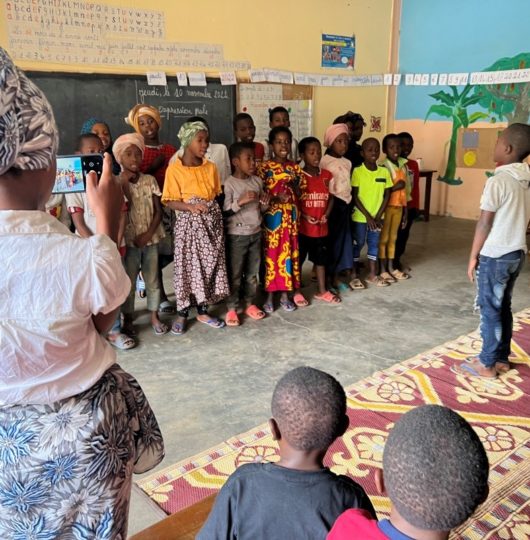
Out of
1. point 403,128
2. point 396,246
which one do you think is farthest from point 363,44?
point 396,246

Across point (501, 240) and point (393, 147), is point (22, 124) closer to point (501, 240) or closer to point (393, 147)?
point (501, 240)

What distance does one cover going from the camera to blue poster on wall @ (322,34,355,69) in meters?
6.35

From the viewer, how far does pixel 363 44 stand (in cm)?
684

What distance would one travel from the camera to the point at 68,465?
0.96 m

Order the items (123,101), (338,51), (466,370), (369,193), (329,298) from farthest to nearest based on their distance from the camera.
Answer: (338,51), (123,101), (369,193), (329,298), (466,370)

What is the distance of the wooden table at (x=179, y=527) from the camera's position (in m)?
1.35

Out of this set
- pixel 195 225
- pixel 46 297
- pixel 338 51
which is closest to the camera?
pixel 46 297

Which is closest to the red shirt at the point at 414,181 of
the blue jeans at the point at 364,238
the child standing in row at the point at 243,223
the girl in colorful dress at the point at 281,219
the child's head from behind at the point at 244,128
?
the blue jeans at the point at 364,238

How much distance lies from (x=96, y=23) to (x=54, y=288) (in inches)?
172

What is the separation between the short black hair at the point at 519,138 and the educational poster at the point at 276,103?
3585 millimetres

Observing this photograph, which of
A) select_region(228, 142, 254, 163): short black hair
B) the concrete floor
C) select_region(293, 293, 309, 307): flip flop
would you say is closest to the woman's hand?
the concrete floor

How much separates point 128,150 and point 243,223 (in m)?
0.90

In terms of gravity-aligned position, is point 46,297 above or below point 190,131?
below

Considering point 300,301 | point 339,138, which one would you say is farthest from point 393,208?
point 300,301
